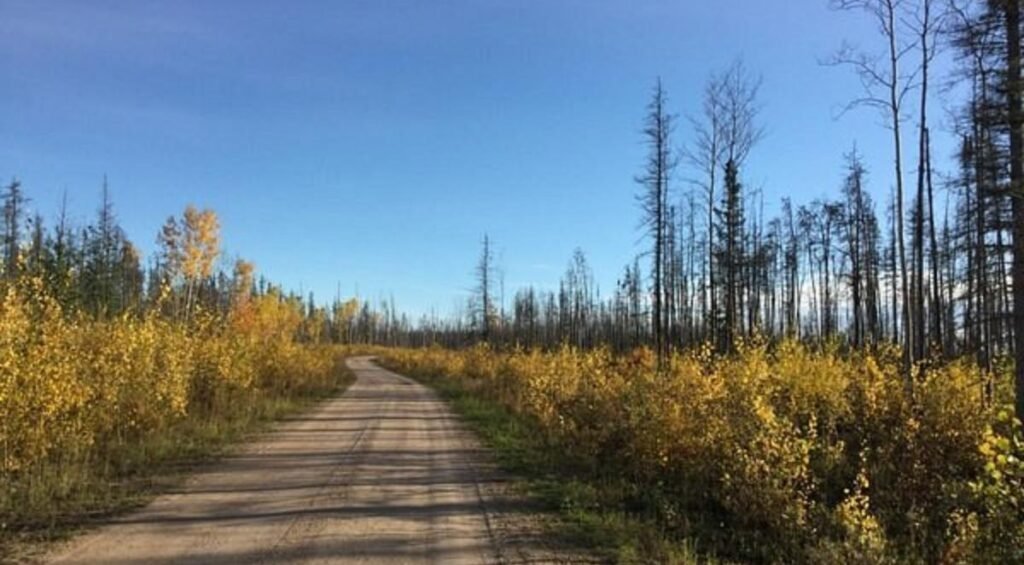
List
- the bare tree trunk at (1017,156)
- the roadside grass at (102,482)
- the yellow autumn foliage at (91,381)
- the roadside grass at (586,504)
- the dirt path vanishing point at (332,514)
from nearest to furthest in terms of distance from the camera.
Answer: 1. the dirt path vanishing point at (332,514)
2. the roadside grass at (586,504)
3. the roadside grass at (102,482)
4. the yellow autumn foliage at (91,381)
5. the bare tree trunk at (1017,156)

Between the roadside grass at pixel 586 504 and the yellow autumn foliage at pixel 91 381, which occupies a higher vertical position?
the yellow autumn foliage at pixel 91 381

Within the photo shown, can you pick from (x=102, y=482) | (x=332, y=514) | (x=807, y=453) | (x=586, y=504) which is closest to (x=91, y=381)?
(x=102, y=482)

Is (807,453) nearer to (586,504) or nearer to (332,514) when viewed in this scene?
(586,504)

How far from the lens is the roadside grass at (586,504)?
7.81 m

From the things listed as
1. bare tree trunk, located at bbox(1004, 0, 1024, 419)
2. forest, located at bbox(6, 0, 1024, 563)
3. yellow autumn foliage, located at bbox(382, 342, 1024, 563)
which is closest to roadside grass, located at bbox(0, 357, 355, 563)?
forest, located at bbox(6, 0, 1024, 563)

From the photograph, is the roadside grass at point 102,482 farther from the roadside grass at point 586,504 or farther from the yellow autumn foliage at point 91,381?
the roadside grass at point 586,504

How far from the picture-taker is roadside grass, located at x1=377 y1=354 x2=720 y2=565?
781cm

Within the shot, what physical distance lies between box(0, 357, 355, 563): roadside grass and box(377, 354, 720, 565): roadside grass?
16.6ft

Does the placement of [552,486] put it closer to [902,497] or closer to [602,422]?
[602,422]

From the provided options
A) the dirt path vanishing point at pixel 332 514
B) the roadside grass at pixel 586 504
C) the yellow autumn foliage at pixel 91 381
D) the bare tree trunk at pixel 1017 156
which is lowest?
the roadside grass at pixel 586 504

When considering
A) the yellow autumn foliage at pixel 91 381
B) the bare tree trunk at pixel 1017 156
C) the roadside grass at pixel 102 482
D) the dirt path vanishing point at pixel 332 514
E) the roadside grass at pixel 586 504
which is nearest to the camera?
the dirt path vanishing point at pixel 332 514

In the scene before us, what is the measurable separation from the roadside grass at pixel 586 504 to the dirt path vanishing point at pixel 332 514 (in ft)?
1.44

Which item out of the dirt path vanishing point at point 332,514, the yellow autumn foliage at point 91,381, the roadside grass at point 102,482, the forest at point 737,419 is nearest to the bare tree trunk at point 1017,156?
the forest at point 737,419

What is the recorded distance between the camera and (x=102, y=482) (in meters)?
10.5
